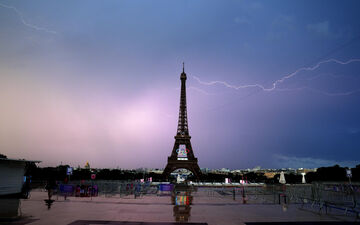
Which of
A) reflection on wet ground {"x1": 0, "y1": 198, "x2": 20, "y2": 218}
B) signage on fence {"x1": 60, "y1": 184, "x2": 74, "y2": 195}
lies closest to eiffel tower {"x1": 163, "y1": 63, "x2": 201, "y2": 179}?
signage on fence {"x1": 60, "y1": 184, "x2": 74, "y2": 195}

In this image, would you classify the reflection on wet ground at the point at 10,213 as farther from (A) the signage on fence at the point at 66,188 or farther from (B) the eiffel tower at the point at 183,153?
(B) the eiffel tower at the point at 183,153

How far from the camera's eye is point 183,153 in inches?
2771

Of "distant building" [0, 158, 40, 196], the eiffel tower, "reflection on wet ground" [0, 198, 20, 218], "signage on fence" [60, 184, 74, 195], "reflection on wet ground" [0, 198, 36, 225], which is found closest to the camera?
"reflection on wet ground" [0, 198, 36, 225]

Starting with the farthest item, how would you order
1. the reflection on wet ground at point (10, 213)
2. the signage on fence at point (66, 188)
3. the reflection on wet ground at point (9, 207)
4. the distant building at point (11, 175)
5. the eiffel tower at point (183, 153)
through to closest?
the eiffel tower at point (183, 153)
the signage on fence at point (66, 188)
the distant building at point (11, 175)
the reflection on wet ground at point (9, 207)
the reflection on wet ground at point (10, 213)

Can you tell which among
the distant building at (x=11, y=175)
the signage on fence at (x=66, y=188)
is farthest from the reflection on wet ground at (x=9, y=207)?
the signage on fence at (x=66, y=188)

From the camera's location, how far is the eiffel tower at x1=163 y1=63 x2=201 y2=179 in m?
64.4

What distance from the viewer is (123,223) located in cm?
1017

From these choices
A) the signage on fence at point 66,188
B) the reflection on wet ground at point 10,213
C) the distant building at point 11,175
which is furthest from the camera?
the signage on fence at point 66,188

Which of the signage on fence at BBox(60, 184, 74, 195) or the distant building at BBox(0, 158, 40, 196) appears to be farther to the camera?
the signage on fence at BBox(60, 184, 74, 195)

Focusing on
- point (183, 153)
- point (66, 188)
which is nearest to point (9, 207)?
point (66, 188)

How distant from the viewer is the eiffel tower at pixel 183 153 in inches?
2537

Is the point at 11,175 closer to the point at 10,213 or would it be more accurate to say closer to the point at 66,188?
the point at 66,188

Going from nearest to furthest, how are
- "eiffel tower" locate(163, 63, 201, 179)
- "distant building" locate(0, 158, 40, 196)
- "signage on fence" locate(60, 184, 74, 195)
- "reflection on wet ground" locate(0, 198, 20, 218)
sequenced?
"reflection on wet ground" locate(0, 198, 20, 218) → "distant building" locate(0, 158, 40, 196) → "signage on fence" locate(60, 184, 74, 195) → "eiffel tower" locate(163, 63, 201, 179)

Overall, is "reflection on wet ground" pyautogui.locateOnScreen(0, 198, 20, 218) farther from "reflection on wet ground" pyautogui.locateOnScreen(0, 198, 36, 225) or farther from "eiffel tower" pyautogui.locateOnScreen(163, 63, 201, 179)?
"eiffel tower" pyautogui.locateOnScreen(163, 63, 201, 179)
